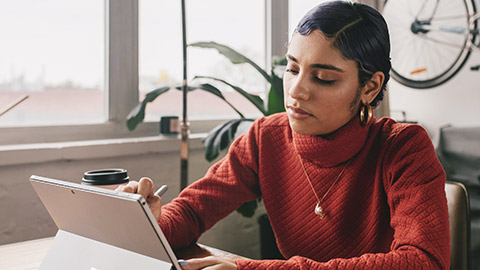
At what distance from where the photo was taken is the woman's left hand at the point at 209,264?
0.75 m

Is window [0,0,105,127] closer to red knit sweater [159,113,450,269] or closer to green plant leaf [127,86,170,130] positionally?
green plant leaf [127,86,170,130]

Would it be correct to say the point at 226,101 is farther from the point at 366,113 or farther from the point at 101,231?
the point at 101,231

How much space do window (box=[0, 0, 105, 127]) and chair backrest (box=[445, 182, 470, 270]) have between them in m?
1.38

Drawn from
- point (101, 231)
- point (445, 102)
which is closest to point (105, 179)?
point (101, 231)

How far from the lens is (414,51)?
3.02 meters

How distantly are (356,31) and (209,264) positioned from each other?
53 centimetres

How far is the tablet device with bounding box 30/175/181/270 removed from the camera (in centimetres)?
63

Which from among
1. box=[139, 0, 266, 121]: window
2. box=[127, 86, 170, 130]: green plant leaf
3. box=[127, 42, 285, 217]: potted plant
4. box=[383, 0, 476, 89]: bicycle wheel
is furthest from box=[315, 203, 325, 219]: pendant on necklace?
box=[383, 0, 476, 89]: bicycle wheel

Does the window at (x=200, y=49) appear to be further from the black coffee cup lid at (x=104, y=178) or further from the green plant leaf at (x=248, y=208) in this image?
the black coffee cup lid at (x=104, y=178)

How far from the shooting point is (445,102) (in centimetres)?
289

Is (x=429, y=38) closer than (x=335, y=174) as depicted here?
No

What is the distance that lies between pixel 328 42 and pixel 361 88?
0.41 ft

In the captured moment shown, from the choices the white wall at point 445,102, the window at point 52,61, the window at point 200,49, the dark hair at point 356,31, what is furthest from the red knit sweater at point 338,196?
the white wall at point 445,102

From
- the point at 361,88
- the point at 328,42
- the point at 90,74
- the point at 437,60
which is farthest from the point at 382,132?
the point at 437,60
